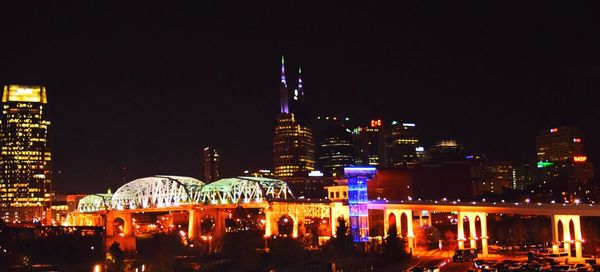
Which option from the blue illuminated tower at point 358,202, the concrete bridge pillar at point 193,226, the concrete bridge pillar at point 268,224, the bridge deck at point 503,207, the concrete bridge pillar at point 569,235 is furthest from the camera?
the concrete bridge pillar at point 193,226

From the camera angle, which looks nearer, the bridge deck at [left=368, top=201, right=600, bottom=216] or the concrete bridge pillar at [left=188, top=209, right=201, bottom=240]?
the bridge deck at [left=368, top=201, right=600, bottom=216]

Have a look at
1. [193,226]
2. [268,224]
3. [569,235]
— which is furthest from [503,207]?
[193,226]

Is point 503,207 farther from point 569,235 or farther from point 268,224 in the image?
point 268,224

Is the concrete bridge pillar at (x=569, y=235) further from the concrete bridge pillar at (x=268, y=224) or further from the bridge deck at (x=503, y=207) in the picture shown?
the concrete bridge pillar at (x=268, y=224)

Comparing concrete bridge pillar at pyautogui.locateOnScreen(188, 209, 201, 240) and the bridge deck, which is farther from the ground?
the bridge deck

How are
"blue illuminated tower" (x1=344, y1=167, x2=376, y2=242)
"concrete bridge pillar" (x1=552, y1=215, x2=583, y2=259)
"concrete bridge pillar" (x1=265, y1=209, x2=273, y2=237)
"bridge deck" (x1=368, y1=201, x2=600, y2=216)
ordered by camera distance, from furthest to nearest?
"concrete bridge pillar" (x1=265, y1=209, x2=273, y2=237)
"blue illuminated tower" (x1=344, y1=167, x2=376, y2=242)
"bridge deck" (x1=368, y1=201, x2=600, y2=216)
"concrete bridge pillar" (x1=552, y1=215, x2=583, y2=259)

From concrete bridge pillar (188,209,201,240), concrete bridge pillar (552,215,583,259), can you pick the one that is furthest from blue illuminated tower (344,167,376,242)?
concrete bridge pillar (552,215,583,259)

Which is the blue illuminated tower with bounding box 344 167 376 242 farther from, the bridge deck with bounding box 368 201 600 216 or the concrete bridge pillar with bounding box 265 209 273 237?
the concrete bridge pillar with bounding box 265 209 273 237

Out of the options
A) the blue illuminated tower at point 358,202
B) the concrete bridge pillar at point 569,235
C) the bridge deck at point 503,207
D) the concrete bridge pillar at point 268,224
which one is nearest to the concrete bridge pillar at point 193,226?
the concrete bridge pillar at point 268,224

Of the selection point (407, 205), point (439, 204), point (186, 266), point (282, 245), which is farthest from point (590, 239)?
point (186, 266)

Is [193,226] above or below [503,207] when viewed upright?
below

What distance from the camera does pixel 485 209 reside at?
12838cm

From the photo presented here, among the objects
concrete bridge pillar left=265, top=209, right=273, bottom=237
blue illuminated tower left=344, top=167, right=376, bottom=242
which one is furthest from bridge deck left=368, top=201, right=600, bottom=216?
concrete bridge pillar left=265, top=209, right=273, bottom=237

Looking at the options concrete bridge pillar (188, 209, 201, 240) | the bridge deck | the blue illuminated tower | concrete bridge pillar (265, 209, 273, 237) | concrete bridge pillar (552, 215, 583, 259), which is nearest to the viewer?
concrete bridge pillar (552, 215, 583, 259)
